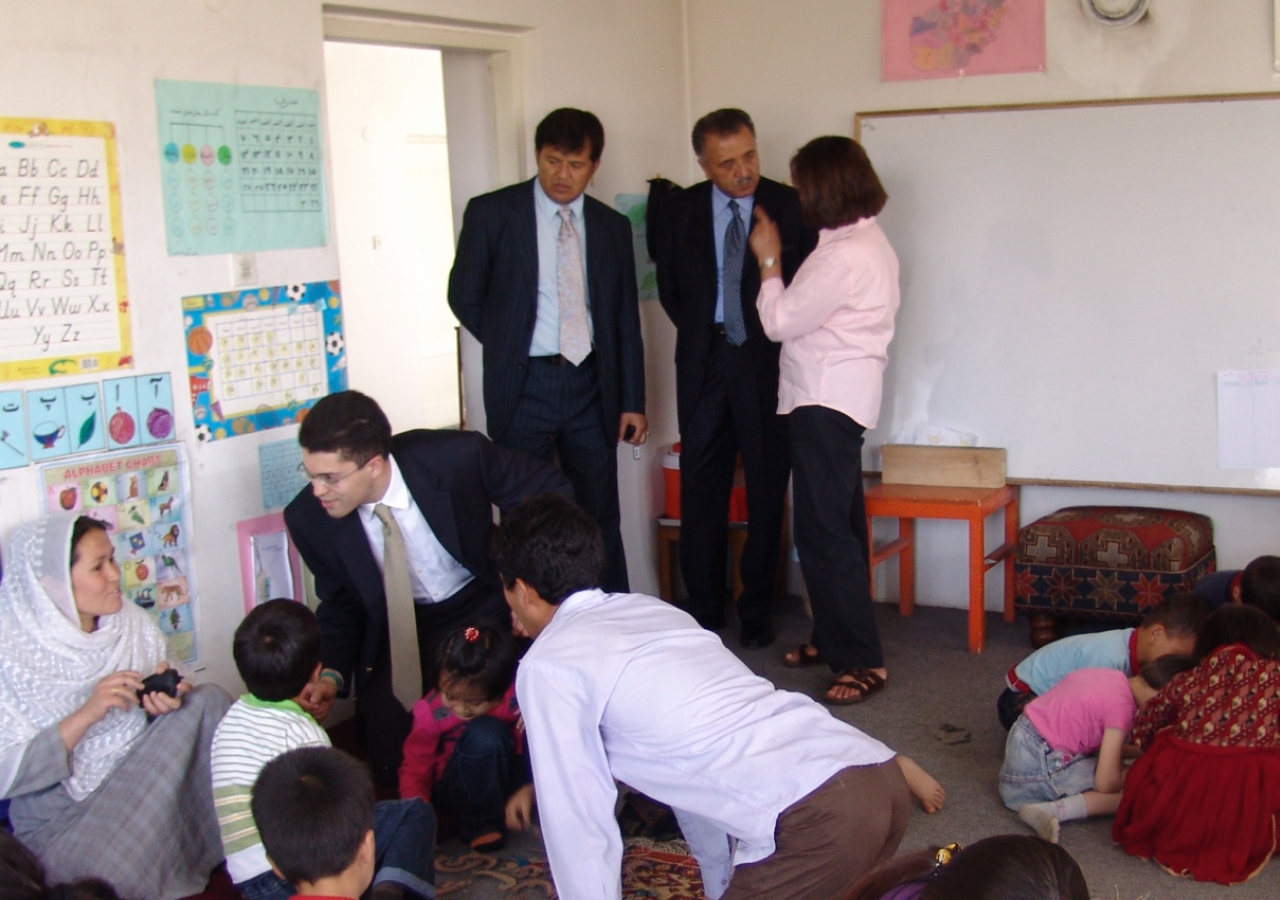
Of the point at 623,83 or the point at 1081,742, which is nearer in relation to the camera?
the point at 1081,742

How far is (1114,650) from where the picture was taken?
9.85ft

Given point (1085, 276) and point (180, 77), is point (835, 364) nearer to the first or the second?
point (1085, 276)

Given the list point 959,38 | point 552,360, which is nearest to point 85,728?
point 552,360

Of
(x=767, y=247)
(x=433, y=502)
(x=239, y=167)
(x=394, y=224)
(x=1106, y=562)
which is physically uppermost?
(x=394, y=224)

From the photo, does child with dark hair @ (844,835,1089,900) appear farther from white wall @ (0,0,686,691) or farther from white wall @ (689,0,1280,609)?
white wall @ (689,0,1280,609)

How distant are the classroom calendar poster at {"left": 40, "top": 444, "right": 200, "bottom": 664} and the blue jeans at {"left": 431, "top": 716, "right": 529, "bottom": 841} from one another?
0.69 m

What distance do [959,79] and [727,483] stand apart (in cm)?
148

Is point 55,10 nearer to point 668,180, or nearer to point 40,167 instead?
point 40,167

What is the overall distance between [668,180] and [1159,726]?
2406 mm

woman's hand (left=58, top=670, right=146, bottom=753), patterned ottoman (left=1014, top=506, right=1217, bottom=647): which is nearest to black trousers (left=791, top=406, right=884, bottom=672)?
patterned ottoman (left=1014, top=506, right=1217, bottom=647)

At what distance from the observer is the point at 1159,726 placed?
2.68m

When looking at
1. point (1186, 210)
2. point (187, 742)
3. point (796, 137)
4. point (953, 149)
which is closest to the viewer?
point (187, 742)

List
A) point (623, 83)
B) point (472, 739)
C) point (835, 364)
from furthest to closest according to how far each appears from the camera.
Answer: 1. point (623, 83)
2. point (835, 364)
3. point (472, 739)

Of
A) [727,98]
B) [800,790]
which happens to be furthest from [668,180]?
[800,790]
